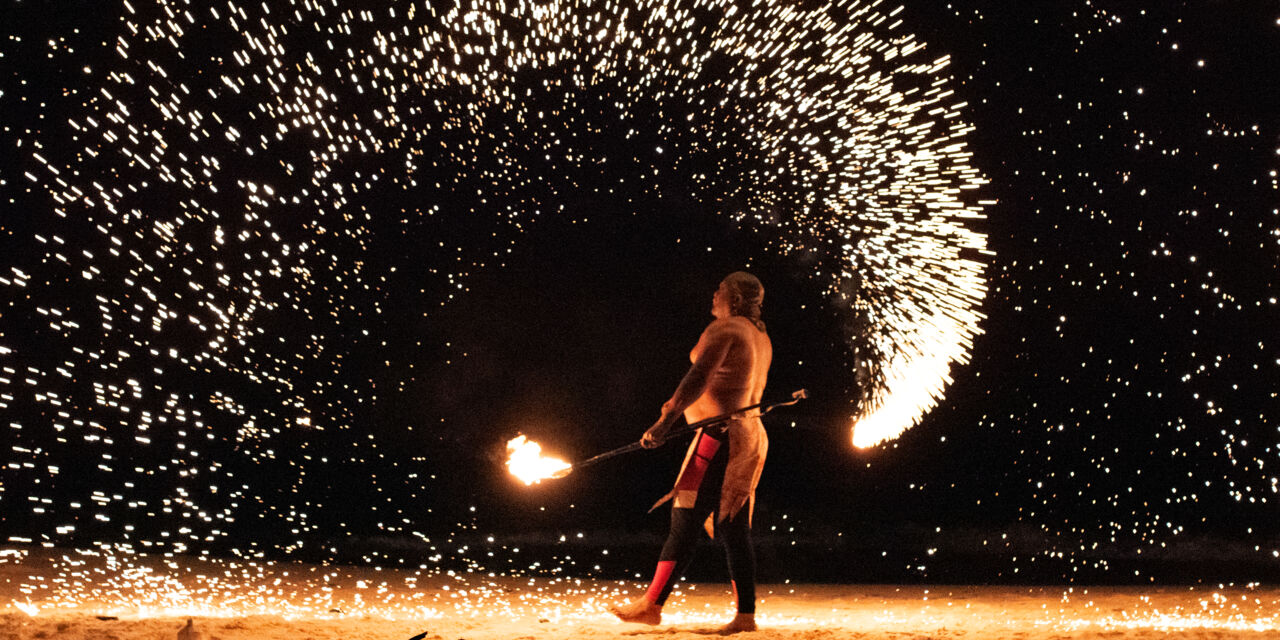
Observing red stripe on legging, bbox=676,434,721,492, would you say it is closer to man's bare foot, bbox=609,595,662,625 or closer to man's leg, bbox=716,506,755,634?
man's leg, bbox=716,506,755,634

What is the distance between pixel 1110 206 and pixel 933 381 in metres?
1.81

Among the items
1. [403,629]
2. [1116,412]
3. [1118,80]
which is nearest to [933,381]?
[1116,412]

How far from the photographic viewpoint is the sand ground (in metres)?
4.59

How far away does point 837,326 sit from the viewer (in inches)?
337

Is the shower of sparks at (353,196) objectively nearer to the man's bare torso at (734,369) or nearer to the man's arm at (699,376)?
the man's bare torso at (734,369)

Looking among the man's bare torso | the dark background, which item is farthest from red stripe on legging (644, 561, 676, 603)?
the dark background

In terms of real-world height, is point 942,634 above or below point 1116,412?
below

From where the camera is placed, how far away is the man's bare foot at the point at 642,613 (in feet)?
15.7

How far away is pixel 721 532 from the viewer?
15.8 feet

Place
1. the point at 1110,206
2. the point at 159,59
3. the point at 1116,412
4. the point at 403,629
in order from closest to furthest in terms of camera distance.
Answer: the point at 403,629 < the point at 159,59 < the point at 1110,206 < the point at 1116,412

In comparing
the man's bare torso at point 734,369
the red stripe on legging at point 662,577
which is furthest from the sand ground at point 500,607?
the man's bare torso at point 734,369

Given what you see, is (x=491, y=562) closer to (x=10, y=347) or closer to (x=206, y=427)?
(x=206, y=427)

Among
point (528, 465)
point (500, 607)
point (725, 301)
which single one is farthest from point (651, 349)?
point (725, 301)

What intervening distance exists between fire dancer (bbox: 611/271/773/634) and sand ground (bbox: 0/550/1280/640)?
0.63 feet
